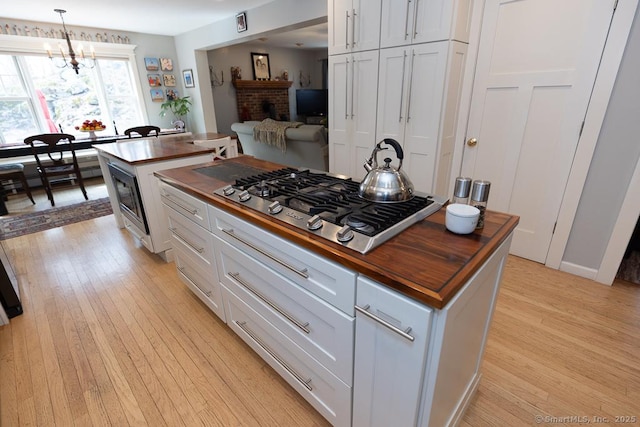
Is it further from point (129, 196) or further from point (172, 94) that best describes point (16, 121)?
point (129, 196)

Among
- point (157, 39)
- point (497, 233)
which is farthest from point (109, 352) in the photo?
point (157, 39)

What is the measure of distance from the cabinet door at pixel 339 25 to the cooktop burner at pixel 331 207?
1705 mm

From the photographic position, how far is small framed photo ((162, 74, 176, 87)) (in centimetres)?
578

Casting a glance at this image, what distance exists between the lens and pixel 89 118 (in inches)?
208

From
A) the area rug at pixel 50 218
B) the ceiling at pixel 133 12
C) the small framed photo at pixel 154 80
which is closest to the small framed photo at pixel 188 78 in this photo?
the small framed photo at pixel 154 80

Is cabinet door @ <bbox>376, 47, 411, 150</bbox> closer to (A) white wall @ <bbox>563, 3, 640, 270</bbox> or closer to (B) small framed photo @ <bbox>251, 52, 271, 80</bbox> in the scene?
(A) white wall @ <bbox>563, 3, 640, 270</bbox>

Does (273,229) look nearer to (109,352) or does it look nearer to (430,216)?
(430,216)

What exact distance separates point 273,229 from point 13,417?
1.48 metres

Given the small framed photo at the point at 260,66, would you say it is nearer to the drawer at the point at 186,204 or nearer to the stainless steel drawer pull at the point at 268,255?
the drawer at the point at 186,204

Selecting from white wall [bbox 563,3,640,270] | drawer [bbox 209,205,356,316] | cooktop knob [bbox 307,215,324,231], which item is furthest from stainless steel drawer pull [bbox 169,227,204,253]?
white wall [bbox 563,3,640,270]

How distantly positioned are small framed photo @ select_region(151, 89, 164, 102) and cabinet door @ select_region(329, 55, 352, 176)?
4394 mm

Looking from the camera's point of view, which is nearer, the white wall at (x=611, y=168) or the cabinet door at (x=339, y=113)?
the white wall at (x=611, y=168)

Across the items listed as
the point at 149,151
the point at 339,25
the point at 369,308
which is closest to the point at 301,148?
the point at 339,25

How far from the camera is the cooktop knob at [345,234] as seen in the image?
2.94 ft
